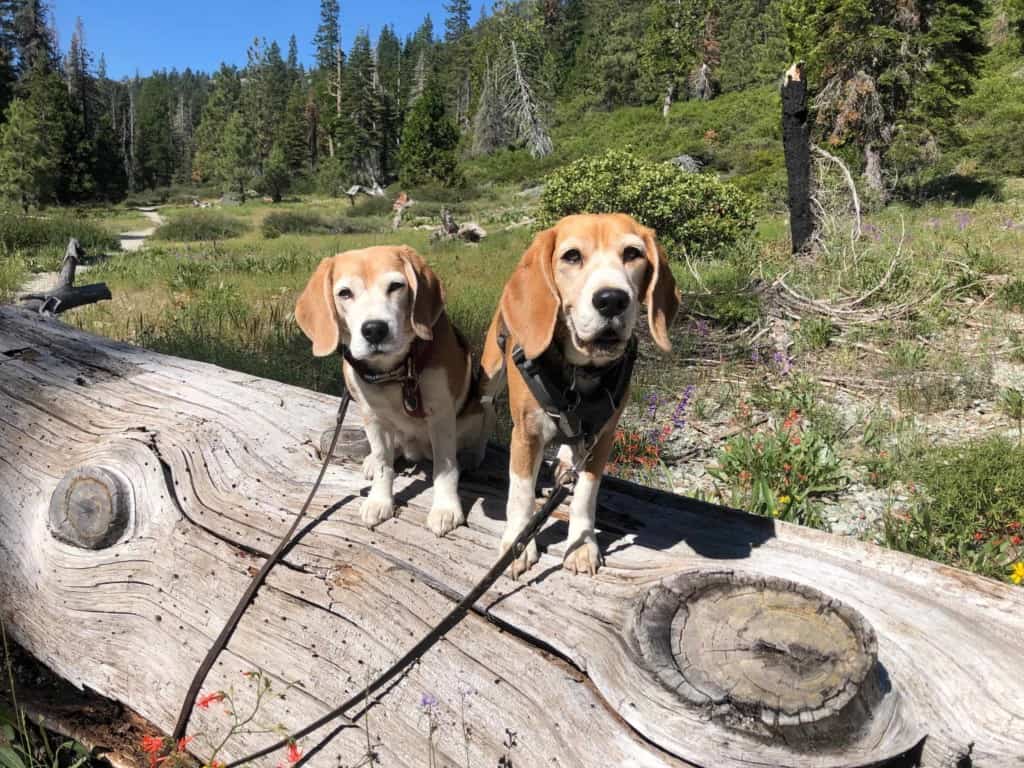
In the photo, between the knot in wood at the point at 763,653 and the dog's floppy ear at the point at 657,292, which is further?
the dog's floppy ear at the point at 657,292

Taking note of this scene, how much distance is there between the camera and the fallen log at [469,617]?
63.7 inches

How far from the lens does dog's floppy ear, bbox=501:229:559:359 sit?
201 cm

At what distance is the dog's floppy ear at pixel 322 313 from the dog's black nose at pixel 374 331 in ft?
0.55

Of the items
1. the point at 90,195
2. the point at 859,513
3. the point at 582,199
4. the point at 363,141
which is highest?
the point at 363,141

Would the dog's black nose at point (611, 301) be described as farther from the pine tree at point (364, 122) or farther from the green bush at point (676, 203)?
the pine tree at point (364, 122)

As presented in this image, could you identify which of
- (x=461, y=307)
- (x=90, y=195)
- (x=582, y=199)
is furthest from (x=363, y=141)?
(x=461, y=307)

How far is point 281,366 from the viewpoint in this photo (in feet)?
20.3

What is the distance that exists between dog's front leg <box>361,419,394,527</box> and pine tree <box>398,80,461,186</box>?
52139mm

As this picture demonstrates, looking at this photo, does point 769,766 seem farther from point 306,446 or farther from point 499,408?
point 499,408

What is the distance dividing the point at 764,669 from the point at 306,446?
2.21 m

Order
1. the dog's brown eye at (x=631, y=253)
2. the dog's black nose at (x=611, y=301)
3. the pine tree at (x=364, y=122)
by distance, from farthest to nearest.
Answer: the pine tree at (x=364, y=122) < the dog's brown eye at (x=631, y=253) < the dog's black nose at (x=611, y=301)

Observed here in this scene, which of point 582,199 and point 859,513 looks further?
point 582,199

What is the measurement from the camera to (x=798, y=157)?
913cm

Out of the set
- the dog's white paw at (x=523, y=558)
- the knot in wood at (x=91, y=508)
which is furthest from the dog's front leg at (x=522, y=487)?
the knot in wood at (x=91, y=508)
